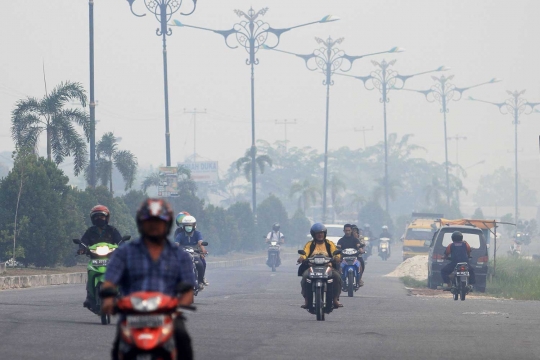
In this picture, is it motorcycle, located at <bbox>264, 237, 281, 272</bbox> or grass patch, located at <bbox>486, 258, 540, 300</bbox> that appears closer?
grass patch, located at <bbox>486, 258, 540, 300</bbox>

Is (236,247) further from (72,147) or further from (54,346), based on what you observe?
(54,346)

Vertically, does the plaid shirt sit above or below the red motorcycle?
above

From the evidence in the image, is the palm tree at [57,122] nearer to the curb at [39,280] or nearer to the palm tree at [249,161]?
the curb at [39,280]

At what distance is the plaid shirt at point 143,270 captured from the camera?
7145 mm

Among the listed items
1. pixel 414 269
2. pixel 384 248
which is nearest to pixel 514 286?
pixel 414 269

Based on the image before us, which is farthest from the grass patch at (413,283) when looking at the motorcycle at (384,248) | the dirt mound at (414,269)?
the motorcycle at (384,248)

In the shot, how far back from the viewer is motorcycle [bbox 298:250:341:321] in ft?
53.6

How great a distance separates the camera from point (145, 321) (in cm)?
657

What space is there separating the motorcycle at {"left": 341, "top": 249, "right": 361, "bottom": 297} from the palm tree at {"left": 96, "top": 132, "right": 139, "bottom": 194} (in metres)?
26.9

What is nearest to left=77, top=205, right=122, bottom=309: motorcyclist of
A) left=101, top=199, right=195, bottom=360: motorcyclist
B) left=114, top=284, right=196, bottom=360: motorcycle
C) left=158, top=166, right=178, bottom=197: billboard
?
left=101, top=199, right=195, bottom=360: motorcyclist

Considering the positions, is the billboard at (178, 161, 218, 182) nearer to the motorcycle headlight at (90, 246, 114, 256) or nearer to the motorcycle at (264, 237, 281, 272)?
the motorcycle at (264, 237, 281, 272)

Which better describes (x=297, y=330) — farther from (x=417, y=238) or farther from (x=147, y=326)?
(x=417, y=238)

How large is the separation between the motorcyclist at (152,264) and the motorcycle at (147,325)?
0.30 meters

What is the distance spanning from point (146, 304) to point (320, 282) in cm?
993
